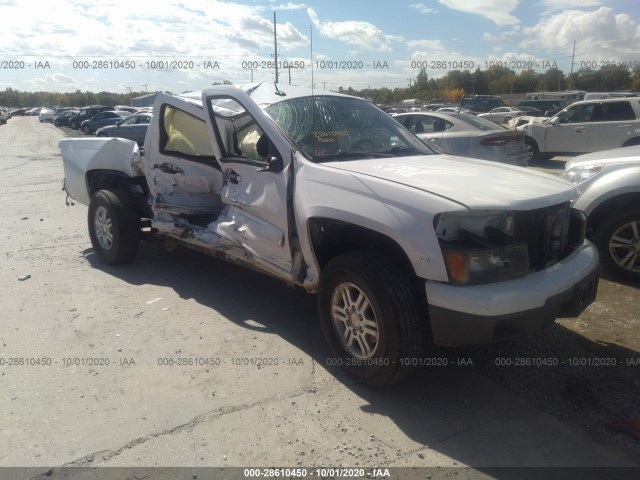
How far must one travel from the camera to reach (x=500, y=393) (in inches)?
129

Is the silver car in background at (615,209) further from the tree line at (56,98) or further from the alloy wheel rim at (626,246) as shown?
the tree line at (56,98)

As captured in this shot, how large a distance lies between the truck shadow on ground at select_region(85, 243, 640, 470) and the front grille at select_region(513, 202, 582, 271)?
2.74 feet

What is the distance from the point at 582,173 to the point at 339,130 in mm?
2792

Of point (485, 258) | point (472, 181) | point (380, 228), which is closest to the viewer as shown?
point (485, 258)

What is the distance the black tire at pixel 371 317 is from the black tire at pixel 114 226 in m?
3.10

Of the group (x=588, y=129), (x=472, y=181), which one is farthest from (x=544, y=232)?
(x=588, y=129)

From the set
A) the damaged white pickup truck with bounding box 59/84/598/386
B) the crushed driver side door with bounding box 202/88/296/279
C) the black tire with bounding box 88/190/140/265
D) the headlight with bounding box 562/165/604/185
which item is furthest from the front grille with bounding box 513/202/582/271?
the black tire with bounding box 88/190/140/265

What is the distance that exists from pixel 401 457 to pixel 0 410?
2.47 metres

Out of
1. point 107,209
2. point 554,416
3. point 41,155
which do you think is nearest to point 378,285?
point 554,416

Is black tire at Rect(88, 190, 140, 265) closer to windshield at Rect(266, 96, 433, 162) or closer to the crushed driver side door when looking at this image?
the crushed driver side door

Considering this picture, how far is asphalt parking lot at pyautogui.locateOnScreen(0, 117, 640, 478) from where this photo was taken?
2.75 metres

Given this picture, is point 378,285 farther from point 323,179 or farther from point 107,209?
point 107,209

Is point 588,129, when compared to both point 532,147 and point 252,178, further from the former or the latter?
point 252,178

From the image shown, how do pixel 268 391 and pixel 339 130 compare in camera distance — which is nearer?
pixel 268 391
